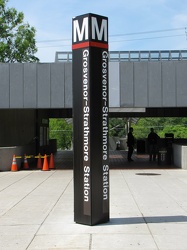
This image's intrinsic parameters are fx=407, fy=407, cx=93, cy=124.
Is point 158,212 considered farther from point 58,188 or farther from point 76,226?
point 58,188

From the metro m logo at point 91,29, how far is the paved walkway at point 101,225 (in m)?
3.50

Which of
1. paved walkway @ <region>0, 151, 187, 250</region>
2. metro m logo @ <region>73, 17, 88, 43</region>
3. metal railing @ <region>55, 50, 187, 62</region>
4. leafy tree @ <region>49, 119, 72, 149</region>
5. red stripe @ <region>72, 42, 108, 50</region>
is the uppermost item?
metal railing @ <region>55, 50, 187, 62</region>

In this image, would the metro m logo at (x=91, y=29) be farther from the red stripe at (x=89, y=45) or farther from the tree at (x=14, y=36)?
the tree at (x=14, y=36)

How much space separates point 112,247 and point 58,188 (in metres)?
6.65

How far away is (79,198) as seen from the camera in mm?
7586

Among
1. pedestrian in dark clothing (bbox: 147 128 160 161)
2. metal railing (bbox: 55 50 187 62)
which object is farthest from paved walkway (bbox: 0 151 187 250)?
metal railing (bbox: 55 50 187 62)

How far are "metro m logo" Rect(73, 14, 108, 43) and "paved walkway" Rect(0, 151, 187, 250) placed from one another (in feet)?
11.5

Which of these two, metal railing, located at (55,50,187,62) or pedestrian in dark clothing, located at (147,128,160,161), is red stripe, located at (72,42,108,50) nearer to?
pedestrian in dark clothing, located at (147,128,160,161)

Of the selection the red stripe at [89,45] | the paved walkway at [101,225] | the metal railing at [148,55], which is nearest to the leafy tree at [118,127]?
the metal railing at [148,55]

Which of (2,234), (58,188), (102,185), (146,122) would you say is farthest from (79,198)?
(146,122)

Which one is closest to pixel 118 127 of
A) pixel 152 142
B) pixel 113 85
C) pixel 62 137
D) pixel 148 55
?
pixel 62 137

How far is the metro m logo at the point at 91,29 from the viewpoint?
7.51 m

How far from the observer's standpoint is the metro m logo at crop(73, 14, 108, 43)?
7508 mm

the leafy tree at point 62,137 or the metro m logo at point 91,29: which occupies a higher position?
the metro m logo at point 91,29
